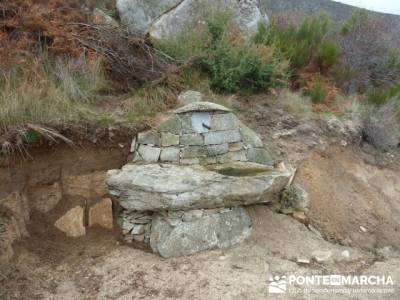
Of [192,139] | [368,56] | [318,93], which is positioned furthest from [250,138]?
[368,56]

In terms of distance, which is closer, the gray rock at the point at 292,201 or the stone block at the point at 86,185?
the stone block at the point at 86,185

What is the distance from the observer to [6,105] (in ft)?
11.5

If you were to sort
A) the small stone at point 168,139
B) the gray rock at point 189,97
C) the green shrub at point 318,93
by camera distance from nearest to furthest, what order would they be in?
the small stone at point 168,139
the gray rock at point 189,97
the green shrub at point 318,93

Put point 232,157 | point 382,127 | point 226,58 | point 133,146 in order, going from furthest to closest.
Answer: point 382,127, point 226,58, point 232,157, point 133,146

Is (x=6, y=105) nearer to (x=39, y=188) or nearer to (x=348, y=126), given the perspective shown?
(x=39, y=188)

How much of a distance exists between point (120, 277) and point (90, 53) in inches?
94.4

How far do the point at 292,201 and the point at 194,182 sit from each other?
3.72 ft

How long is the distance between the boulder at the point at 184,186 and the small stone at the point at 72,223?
44 centimetres

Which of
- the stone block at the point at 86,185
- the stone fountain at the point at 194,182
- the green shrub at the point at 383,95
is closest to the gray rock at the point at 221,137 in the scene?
the stone fountain at the point at 194,182

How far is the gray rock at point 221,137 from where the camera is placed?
3.84 meters

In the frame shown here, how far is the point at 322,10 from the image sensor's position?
7.37m

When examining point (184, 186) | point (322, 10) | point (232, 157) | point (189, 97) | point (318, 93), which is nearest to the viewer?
point (184, 186)

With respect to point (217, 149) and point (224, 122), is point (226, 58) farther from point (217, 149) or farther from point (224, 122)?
point (217, 149)

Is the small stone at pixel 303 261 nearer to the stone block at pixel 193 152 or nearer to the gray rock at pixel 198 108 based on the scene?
the stone block at pixel 193 152
